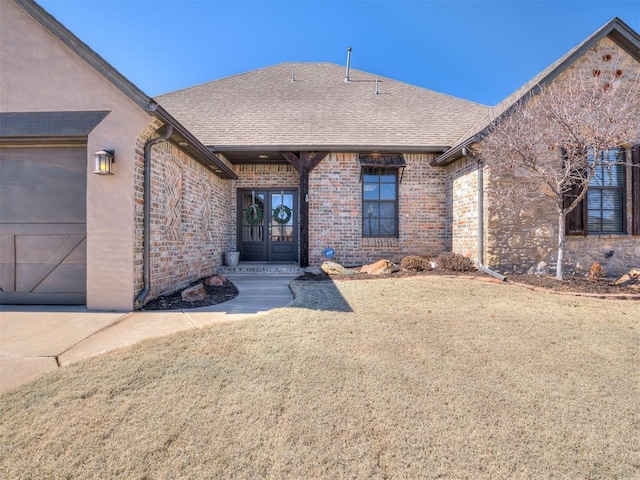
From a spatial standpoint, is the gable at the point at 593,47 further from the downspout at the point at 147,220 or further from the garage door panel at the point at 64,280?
the garage door panel at the point at 64,280

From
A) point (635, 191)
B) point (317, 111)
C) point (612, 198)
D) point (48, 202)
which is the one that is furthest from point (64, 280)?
point (635, 191)

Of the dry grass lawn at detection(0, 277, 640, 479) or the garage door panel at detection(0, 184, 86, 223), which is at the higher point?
the garage door panel at detection(0, 184, 86, 223)

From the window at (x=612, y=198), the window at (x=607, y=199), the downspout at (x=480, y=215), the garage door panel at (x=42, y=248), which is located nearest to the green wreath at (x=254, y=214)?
the garage door panel at (x=42, y=248)

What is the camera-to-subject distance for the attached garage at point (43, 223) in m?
4.85

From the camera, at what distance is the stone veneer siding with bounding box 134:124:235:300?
4777 mm

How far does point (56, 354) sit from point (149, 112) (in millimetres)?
3539

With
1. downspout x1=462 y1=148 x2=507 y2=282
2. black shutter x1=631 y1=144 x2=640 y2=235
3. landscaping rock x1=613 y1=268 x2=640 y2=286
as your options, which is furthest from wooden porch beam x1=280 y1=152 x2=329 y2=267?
black shutter x1=631 y1=144 x2=640 y2=235

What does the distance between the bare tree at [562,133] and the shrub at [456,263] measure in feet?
5.54

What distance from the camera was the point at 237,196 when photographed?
376 inches

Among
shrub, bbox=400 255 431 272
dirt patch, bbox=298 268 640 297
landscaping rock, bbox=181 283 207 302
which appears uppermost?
shrub, bbox=400 255 431 272

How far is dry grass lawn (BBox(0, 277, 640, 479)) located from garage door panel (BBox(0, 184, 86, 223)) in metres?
3.37

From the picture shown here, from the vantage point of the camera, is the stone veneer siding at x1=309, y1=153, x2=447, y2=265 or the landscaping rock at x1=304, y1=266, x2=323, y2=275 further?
the stone veneer siding at x1=309, y1=153, x2=447, y2=265

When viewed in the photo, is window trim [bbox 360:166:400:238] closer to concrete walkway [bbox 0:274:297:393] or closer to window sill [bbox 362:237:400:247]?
window sill [bbox 362:237:400:247]

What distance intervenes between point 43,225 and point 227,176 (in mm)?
4610
